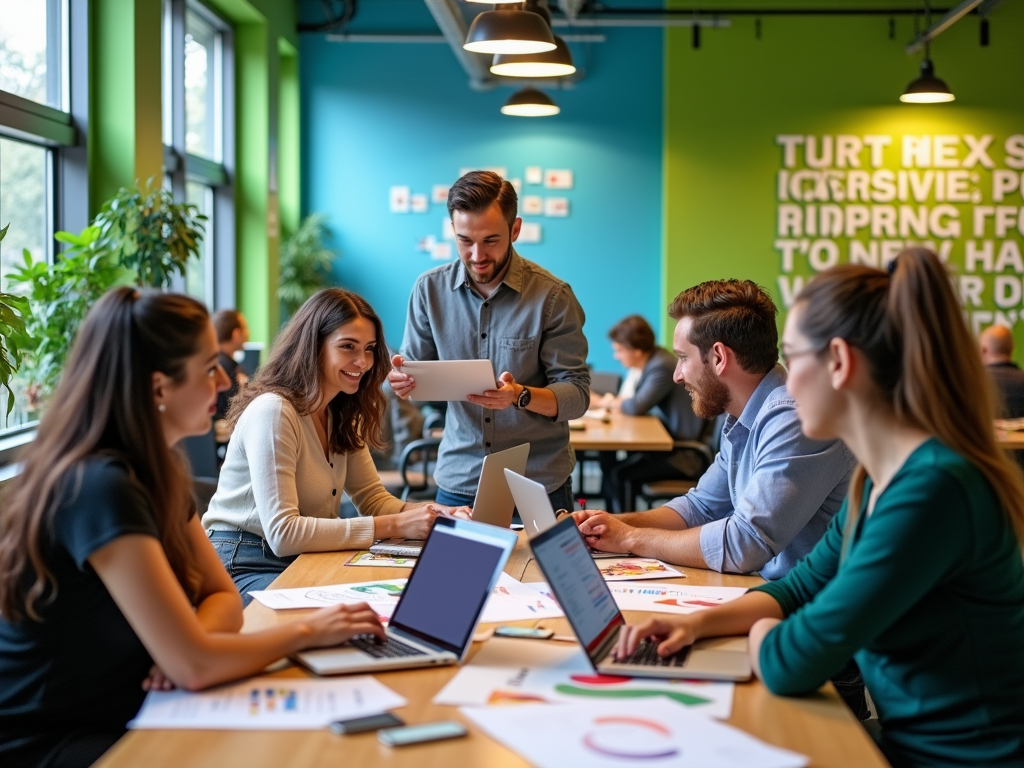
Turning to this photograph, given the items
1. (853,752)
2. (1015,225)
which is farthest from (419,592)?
(1015,225)

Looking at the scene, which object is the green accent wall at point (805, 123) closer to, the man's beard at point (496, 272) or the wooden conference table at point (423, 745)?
the man's beard at point (496, 272)

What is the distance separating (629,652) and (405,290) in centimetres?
739

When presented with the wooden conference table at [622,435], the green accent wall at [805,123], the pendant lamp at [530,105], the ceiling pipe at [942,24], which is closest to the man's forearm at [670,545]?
the wooden conference table at [622,435]

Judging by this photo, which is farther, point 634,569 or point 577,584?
point 634,569

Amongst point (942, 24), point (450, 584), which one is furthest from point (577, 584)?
point (942, 24)

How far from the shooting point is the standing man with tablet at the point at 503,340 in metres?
3.20

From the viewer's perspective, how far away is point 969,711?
1.60 meters

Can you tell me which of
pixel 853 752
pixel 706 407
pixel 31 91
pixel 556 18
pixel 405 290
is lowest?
pixel 853 752

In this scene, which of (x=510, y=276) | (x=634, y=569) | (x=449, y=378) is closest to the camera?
(x=634, y=569)

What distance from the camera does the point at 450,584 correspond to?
187cm

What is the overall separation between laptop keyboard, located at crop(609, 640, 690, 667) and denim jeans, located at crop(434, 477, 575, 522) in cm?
143

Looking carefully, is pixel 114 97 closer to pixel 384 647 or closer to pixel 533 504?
pixel 533 504

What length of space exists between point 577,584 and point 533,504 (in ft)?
1.80

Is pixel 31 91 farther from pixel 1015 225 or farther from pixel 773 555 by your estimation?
pixel 1015 225
